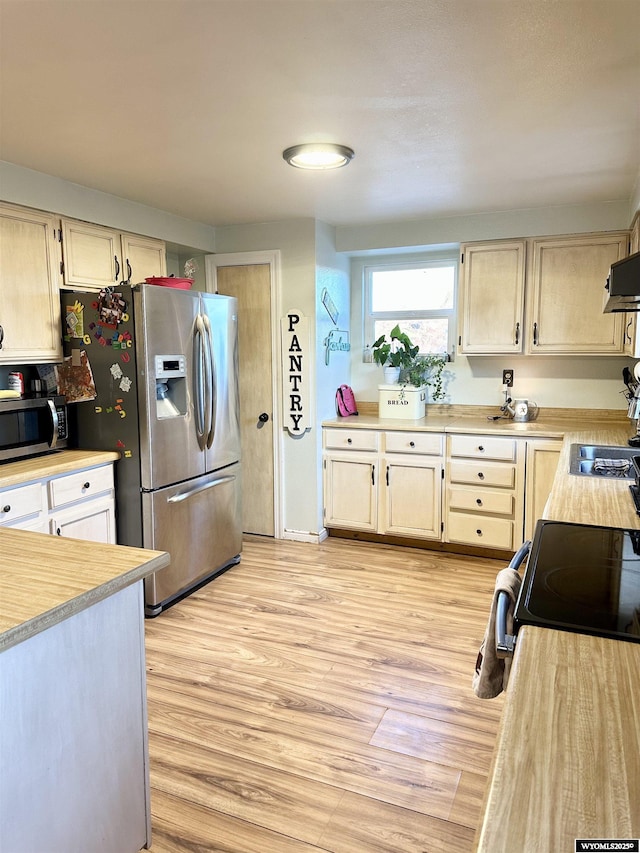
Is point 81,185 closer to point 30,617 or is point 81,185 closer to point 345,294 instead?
point 345,294

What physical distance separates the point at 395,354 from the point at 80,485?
246cm

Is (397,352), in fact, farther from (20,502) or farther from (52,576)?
(52,576)

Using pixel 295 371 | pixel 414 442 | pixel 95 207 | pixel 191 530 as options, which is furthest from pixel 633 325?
pixel 95 207

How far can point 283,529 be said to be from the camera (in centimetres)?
462

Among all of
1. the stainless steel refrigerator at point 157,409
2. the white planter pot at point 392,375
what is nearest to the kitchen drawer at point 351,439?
the white planter pot at point 392,375

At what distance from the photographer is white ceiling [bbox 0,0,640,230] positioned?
1.65m

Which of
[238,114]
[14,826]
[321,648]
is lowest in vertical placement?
[321,648]

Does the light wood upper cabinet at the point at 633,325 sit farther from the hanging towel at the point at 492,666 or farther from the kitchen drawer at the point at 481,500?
the hanging towel at the point at 492,666

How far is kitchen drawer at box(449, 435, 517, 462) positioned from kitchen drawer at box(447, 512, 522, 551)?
1.39 ft

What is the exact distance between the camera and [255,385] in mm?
4578

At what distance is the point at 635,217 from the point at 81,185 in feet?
10.2

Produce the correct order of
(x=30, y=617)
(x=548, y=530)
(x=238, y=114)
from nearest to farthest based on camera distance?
(x=30, y=617) → (x=548, y=530) → (x=238, y=114)

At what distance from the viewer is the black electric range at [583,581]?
3.89 feet

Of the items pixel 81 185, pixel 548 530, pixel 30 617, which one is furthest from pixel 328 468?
pixel 30 617
